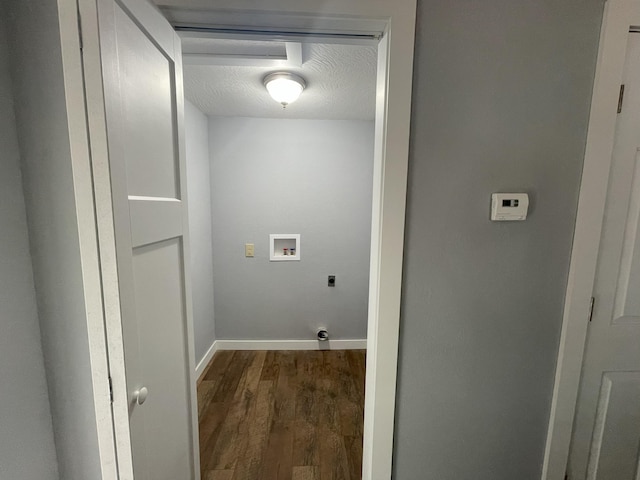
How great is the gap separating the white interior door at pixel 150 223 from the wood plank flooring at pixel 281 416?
58cm

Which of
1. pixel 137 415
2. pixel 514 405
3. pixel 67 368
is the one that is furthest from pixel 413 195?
pixel 67 368

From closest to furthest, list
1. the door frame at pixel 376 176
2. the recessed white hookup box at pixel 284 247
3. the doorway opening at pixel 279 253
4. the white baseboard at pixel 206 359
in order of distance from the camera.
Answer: the door frame at pixel 376 176 → the doorway opening at pixel 279 253 → the white baseboard at pixel 206 359 → the recessed white hookup box at pixel 284 247

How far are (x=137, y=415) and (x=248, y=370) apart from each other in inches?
69.8

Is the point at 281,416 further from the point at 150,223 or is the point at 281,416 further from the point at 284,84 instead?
the point at 284,84

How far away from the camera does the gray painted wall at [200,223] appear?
2086 mm

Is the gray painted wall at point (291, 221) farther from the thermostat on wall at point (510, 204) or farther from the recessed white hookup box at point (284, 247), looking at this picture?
the thermostat on wall at point (510, 204)

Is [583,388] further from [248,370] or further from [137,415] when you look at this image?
[248,370]

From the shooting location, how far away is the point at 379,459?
0.97 metres

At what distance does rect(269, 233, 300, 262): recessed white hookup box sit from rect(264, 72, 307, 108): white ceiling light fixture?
50.4 inches

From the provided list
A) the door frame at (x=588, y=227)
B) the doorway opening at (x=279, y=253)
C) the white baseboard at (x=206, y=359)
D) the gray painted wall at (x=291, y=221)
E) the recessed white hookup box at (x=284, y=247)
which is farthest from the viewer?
the recessed white hookup box at (x=284, y=247)

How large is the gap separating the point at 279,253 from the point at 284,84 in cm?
156

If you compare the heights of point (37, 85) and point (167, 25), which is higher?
point (167, 25)

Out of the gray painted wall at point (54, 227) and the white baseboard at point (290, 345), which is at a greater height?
the gray painted wall at point (54, 227)

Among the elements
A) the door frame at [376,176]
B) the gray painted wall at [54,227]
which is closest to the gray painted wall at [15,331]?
the gray painted wall at [54,227]
